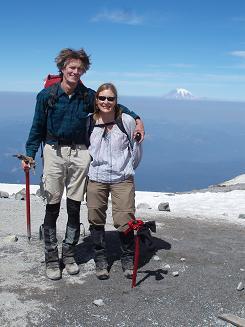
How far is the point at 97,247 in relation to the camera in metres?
7.39

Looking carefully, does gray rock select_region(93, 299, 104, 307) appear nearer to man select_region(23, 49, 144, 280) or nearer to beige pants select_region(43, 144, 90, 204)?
man select_region(23, 49, 144, 280)

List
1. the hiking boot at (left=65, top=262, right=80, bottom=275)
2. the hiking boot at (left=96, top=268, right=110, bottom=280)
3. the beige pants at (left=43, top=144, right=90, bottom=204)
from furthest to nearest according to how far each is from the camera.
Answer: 1. the hiking boot at (left=65, top=262, right=80, bottom=275)
2. the hiking boot at (left=96, top=268, right=110, bottom=280)
3. the beige pants at (left=43, top=144, right=90, bottom=204)

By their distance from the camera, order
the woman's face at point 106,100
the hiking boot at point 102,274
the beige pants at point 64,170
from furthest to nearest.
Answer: the hiking boot at point 102,274 → the beige pants at point 64,170 → the woman's face at point 106,100

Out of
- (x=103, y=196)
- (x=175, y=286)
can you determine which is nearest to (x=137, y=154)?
(x=103, y=196)

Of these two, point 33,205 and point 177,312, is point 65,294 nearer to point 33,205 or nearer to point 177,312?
point 177,312

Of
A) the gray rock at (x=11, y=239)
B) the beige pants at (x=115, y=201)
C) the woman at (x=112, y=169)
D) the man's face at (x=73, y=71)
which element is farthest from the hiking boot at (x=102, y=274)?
the man's face at (x=73, y=71)

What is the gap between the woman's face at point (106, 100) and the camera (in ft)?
21.9

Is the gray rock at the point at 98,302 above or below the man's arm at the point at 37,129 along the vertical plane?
below

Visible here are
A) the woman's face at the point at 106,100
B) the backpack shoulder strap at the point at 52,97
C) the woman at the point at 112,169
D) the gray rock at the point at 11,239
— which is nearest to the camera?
the backpack shoulder strap at the point at 52,97

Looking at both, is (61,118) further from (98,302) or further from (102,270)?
(98,302)

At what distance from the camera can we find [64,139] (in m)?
6.82

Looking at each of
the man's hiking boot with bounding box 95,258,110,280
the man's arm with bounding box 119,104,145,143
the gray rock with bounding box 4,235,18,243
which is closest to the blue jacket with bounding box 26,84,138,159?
the man's arm with bounding box 119,104,145,143

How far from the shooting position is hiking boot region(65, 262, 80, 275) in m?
7.25

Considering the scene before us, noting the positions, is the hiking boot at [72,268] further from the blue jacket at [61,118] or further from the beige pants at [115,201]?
the blue jacket at [61,118]
